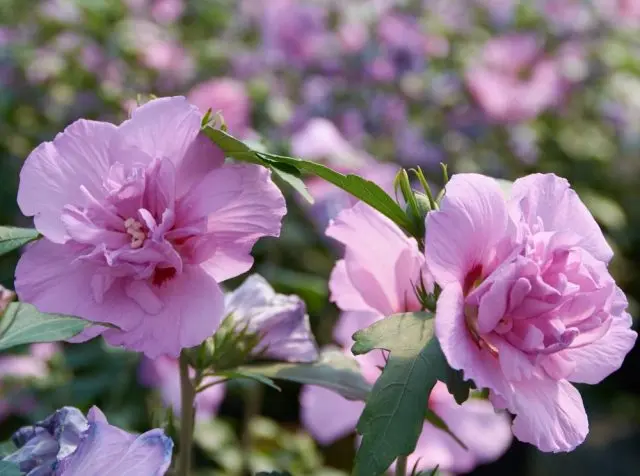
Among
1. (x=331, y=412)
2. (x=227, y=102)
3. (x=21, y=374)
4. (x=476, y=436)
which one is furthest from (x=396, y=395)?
(x=227, y=102)

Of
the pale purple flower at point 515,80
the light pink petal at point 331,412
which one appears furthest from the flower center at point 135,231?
the pale purple flower at point 515,80

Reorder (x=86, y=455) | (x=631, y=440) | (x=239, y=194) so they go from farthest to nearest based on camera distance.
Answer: (x=631, y=440) < (x=239, y=194) < (x=86, y=455)

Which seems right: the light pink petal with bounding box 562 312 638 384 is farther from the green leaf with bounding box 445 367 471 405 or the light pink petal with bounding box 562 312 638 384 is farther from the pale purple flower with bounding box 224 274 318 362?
the pale purple flower with bounding box 224 274 318 362

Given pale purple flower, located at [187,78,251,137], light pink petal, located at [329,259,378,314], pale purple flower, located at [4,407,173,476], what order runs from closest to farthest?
pale purple flower, located at [4,407,173,476] → light pink petal, located at [329,259,378,314] → pale purple flower, located at [187,78,251,137]

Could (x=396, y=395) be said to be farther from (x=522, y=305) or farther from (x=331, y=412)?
(x=331, y=412)

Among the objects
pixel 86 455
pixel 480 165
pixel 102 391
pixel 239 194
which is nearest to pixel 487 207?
pixel 239 194

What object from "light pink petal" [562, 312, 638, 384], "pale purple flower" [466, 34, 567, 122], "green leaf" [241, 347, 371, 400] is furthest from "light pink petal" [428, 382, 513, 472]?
"pale purple flower" [466, 34, 567, 122]

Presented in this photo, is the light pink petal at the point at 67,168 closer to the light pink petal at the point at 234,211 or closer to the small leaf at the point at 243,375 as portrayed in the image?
the light pink petal at the point at 234,211

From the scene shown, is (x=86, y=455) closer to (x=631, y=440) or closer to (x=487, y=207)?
(x=487, y=207)
